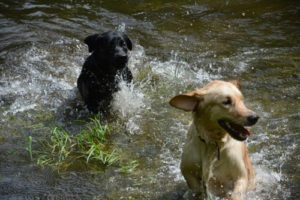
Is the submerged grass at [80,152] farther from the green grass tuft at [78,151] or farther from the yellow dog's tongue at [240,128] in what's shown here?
the yellow dog's tongue at [240,128]

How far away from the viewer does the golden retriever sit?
4203 mm

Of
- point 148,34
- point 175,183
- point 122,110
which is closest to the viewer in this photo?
point 175,183

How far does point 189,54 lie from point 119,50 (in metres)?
2.06

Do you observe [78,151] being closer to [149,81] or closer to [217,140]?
[217,140]

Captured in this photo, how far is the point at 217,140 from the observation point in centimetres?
435

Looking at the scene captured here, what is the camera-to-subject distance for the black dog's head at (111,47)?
23.0 feet

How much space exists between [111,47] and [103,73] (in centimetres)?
43

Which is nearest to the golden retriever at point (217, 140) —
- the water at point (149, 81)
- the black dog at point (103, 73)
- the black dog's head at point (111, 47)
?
the water at point (149, 81)

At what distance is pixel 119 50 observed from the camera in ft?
23.2

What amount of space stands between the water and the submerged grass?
0.47 ft

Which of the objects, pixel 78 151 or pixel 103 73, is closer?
pixel 78 151

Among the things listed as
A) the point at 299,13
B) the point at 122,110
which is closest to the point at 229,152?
the point at 122,110

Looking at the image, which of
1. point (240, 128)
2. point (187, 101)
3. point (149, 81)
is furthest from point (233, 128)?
point (149, 81)

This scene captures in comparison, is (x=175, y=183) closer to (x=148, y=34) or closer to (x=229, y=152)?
(x=229, y=152)
